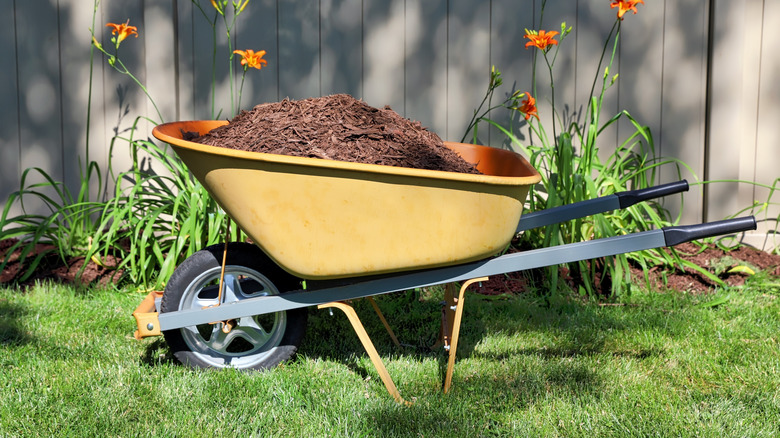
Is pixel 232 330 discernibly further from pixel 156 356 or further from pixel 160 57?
pixel 160 57

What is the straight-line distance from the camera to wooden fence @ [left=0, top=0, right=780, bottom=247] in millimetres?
3854

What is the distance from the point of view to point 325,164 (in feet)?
6.62

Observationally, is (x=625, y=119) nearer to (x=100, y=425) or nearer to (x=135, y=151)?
(x=135, y=151)

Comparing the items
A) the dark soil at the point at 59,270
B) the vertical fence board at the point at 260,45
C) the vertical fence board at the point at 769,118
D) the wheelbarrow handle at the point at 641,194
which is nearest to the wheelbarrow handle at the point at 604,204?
the wheelbarrow handle at the point at 641,194

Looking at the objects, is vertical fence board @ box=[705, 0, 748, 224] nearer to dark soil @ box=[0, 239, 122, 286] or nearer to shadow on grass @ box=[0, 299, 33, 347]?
dark soil @ box=[0, 239, 122, 286]

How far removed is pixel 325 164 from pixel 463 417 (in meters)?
0.84

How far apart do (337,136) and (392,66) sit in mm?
1678

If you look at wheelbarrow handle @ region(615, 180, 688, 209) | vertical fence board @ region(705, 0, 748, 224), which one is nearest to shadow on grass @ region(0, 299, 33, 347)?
wheelbarrow handle @ region(615, 180, 688, 209)

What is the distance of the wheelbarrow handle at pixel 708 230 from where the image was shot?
205 cm

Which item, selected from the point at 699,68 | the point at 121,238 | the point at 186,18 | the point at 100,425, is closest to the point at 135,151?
the point at 121,238

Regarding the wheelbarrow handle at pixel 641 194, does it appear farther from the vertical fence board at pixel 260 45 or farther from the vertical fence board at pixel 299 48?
the vertical fence board at pixel 260 45

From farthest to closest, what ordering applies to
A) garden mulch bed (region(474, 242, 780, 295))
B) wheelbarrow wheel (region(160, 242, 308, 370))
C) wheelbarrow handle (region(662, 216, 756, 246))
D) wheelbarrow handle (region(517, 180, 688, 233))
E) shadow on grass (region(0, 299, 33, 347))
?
garden mulch bed (region(474, 242, 780, 295)), shadow on grass (region(0, 299, 33, 347)), wheelbarrow handle (region(517, 180, 688, 233)), wheelbarrow wheel (region(160, 242, 308, 370)), wheelbarrow handle (region(662, 216, 756, 246))

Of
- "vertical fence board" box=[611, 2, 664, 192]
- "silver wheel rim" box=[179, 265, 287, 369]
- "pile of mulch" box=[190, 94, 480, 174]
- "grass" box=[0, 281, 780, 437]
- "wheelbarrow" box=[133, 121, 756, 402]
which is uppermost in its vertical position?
"vertical fence board" box=[611, 2, 664, 192]

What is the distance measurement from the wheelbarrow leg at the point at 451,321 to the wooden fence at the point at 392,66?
154 centimetres
